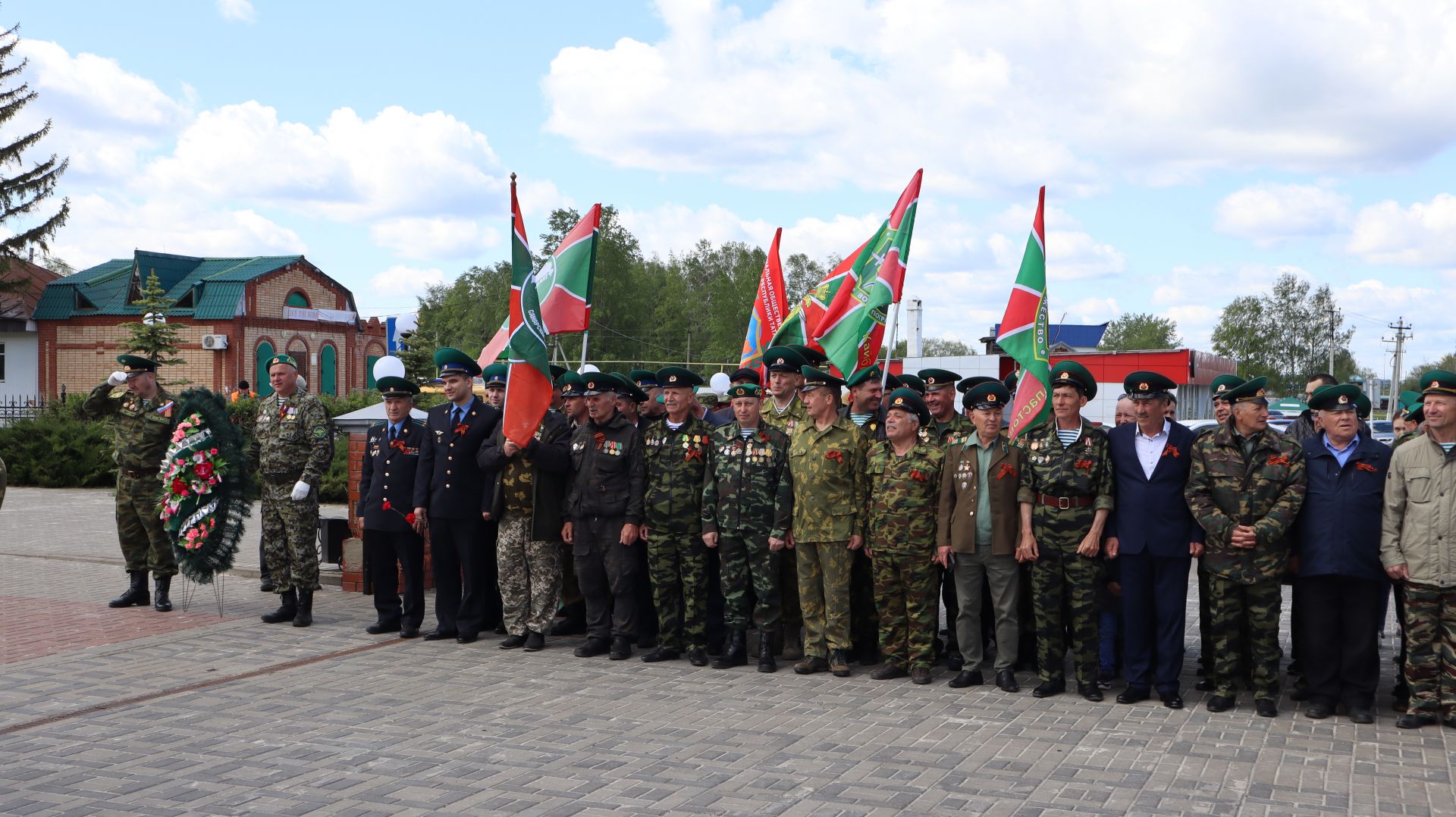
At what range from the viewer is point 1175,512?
6.57 metres

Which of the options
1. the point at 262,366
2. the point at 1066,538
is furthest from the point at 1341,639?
the point at 262,366

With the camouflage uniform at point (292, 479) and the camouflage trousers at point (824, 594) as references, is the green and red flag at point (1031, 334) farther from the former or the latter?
the camouflage uniform at point (292, 479)

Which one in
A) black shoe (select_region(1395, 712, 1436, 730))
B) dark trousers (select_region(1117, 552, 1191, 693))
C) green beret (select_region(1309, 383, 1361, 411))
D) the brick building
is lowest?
black shoe (select_region(1395, 712, 1436, 730))

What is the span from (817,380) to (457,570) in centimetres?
308

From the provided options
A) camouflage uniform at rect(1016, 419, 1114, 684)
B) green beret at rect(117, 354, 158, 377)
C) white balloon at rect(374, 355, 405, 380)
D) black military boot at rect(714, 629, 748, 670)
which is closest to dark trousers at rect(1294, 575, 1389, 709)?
camouflage uniform at rect(1016, 419, 1114, 684)

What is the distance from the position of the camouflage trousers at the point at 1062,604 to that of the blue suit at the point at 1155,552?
186 mm

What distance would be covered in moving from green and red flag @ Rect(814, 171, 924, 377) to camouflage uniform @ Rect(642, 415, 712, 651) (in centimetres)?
156

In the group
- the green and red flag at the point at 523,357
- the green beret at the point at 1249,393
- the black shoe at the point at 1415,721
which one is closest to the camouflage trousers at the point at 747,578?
the green and red flag at the point at 523,357

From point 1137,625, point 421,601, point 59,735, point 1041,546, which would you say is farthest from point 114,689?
point 1137,625

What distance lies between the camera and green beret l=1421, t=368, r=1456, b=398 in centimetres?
609

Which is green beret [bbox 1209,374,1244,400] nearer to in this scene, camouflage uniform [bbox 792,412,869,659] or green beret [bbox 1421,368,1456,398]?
green beret [bbox 1421,368,1456,398]

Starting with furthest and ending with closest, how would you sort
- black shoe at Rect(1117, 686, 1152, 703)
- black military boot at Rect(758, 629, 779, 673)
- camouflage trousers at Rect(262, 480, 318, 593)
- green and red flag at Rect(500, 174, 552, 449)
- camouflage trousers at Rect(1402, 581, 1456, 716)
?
camouflage trousers at Rect(262, 480, 318, 593), green and red flag at Rect(500, 174, 552, 449), black military boot at Rect(758, 629, 779, 673), black shoe at Rect(1117, 686, 1152, 703), camouflage trousers at Rect(1402, 581, 1456, 716)

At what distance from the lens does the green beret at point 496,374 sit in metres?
8.67

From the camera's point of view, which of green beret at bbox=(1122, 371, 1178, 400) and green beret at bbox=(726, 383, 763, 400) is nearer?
green beret at bbox=(1122, 371, 1178, 400)
